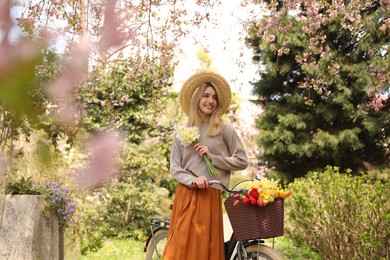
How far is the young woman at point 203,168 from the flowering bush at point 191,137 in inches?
1.9

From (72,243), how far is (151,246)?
6.34ft

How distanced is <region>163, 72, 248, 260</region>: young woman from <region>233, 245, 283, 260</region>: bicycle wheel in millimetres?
261

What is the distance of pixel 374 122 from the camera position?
10.2 metres

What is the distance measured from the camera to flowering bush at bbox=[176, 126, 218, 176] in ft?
10.8

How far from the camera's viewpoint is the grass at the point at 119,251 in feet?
20.0

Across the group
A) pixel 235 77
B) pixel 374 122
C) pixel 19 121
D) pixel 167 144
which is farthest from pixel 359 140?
pixel 19 121

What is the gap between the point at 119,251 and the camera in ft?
21.2

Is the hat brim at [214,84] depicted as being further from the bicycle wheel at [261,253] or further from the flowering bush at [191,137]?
the bicycle wheel at [261,253]

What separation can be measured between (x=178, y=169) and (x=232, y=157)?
36 centimetres

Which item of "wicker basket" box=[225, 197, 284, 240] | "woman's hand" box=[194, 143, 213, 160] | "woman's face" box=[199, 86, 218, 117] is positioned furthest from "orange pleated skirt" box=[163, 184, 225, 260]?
"woman's face" box=[199, 86, 218, 117]

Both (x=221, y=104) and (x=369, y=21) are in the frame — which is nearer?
(x=221, y=104)

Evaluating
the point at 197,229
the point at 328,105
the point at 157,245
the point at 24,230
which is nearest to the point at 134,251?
the point at 157,245


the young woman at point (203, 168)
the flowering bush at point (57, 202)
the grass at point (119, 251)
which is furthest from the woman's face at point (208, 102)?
the grass at point (119, 251)

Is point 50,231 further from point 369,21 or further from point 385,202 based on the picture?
point 369,21
